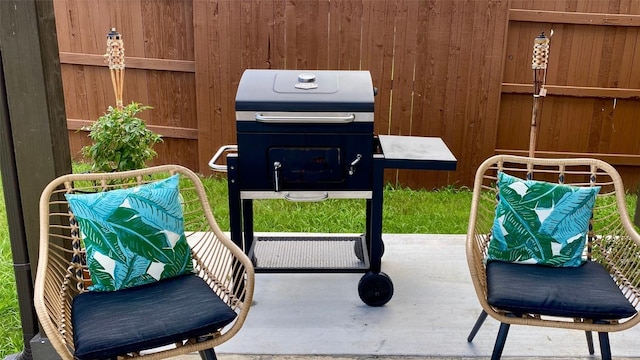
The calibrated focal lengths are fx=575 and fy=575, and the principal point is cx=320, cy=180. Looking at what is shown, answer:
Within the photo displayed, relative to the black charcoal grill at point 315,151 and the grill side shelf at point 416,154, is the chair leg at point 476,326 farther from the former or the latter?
the grill side shelf at point 416,154

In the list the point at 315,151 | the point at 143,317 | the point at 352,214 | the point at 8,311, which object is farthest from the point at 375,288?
the point at 8,311

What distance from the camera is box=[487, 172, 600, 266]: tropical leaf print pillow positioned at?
2270 mm

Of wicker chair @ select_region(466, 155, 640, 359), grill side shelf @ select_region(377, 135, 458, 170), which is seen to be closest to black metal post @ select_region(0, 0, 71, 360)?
grill side shelf @ select_region(377, 135, 458, 170)

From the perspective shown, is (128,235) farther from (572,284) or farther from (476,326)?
(572,284)

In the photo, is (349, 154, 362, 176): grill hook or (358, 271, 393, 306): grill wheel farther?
(358, 271, 393, 306): grill wheel

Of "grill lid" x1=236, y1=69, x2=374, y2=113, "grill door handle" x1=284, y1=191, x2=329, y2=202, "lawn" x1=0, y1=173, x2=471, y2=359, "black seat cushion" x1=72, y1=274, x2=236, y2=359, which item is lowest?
"lawn" x1=0, y1=173, x2=471, y2=359

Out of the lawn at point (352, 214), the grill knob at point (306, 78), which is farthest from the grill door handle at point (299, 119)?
the lawn at point (352, 214)

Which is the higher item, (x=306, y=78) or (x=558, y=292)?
(x=306, y=78)

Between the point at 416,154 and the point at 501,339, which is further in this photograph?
the point at 416,154

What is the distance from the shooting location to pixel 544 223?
2.28 metres

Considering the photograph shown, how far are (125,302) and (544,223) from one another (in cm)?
160

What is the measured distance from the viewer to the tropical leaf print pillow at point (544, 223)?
2.27m

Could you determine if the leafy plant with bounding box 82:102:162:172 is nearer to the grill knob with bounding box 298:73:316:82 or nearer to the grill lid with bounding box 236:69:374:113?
the grill lid with bounding box 236:69:374:113

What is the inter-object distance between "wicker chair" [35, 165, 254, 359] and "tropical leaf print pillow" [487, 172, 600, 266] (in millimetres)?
1054
